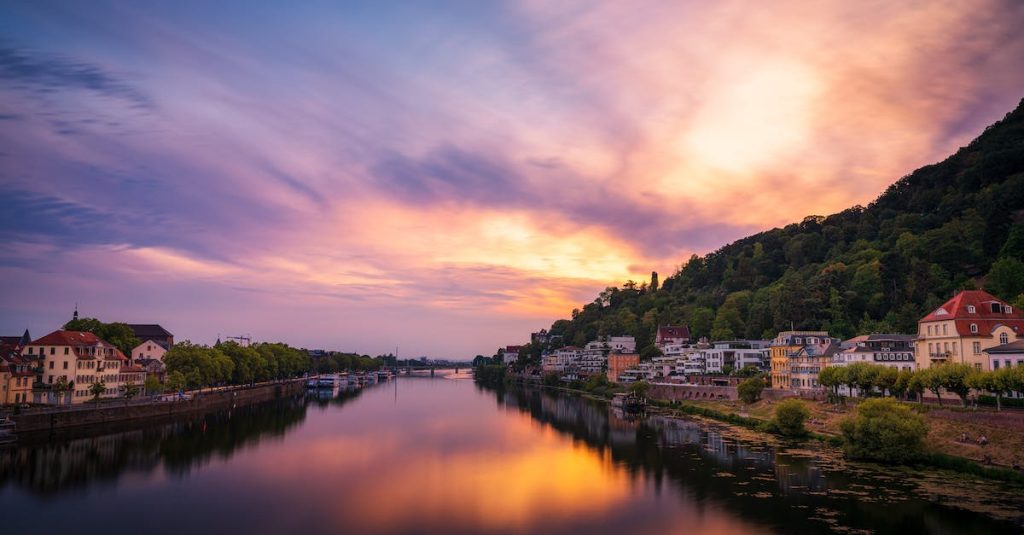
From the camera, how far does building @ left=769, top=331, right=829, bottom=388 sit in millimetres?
68375

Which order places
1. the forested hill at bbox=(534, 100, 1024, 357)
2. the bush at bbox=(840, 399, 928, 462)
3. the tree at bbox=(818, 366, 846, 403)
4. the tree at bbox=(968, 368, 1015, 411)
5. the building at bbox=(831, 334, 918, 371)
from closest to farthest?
1. the tree at bbox=(968, 368, 1015, 411)
2. the bush at bbox=(840, 399, 928, 462)
3. the tree at bbox=(818, 366, 846, 403)
4. the building at bbox=(831, 334, 918, 371)
5. the forested hill at bbox=(534, 100, 1024, 357)

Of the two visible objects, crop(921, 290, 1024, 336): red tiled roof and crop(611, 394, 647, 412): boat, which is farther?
crop(611, 394, 647, 412): boat

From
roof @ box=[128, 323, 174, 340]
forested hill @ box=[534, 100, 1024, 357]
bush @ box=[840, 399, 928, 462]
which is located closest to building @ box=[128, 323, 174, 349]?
roof @ box=[128, 323, 174, 340]

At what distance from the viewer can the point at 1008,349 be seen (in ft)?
130

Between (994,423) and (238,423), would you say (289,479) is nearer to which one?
(238,423)

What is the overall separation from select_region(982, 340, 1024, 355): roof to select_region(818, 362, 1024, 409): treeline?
2.49 meters

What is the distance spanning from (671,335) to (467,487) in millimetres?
91915

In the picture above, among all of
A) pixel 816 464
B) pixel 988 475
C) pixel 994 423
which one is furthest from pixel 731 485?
pixel 994 423

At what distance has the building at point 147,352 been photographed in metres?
77.6

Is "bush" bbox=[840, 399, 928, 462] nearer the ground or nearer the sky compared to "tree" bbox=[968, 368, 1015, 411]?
nearer the ground

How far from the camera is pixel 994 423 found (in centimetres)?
3412

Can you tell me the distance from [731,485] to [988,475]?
39.6ft

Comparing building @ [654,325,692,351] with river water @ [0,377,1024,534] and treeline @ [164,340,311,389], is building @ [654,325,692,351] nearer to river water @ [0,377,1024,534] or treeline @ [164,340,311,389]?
river water @ [0,377,1024,534]

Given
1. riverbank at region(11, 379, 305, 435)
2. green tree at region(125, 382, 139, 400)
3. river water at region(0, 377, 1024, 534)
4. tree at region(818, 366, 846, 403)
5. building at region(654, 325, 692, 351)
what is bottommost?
river water at region(0, 377, 1024, 534)
